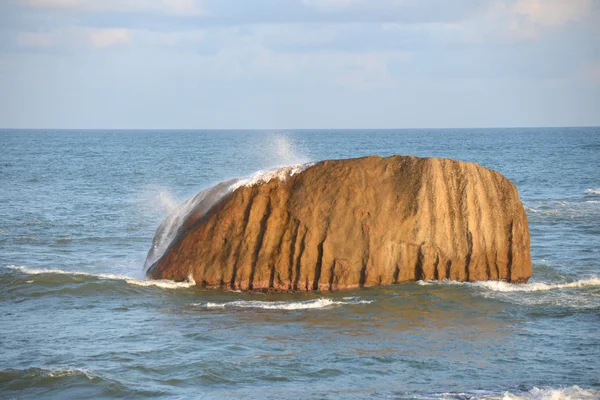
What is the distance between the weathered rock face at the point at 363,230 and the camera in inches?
769

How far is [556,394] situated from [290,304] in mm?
7099

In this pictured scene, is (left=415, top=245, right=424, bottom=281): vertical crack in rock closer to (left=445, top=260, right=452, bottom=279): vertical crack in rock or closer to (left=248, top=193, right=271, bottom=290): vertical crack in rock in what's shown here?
(left=445, top=260, right=452, bottom=279): vertical crack in rock

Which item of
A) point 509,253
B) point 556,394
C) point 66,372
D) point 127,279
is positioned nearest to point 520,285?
point 509,253

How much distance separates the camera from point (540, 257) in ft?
81.6

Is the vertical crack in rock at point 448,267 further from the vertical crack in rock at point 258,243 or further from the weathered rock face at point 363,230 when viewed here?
the vertical crack in rock at point 258,243

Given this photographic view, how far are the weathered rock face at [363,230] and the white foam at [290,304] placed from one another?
39.4 inches

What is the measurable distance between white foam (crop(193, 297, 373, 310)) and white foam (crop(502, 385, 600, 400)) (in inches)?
237

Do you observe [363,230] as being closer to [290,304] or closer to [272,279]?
[272,279]

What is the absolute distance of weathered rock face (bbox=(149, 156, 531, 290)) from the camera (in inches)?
769

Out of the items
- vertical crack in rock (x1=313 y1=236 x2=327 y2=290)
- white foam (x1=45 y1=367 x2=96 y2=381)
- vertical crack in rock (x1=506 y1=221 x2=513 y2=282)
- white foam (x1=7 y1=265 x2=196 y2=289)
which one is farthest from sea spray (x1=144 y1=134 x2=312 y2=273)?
white foam (x1=45 y1=367 x2=96 y2=381)

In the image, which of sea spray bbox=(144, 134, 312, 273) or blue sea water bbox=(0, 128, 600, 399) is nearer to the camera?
blue sea water bbox=(0, 128, 600, 399)

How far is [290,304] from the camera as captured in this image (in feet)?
60.4

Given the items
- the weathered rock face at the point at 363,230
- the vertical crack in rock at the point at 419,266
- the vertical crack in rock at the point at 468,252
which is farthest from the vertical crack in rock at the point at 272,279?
the vertical crack in rock at the point at 468,252

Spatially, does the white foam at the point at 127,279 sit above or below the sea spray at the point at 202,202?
below
